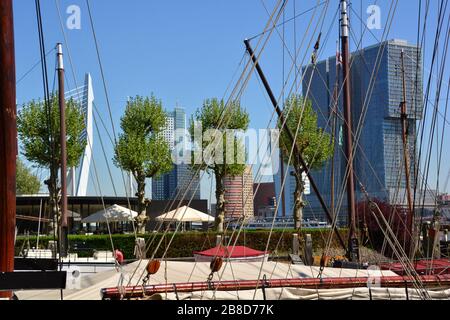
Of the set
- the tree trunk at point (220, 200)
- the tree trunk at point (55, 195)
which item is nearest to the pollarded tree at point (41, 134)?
the tree trunk at point (55, 195)

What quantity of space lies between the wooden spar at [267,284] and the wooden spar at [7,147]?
7.17 ft

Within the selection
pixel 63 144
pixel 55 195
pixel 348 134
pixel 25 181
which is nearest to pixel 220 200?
pixel 63 144

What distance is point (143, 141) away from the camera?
30.8 metres

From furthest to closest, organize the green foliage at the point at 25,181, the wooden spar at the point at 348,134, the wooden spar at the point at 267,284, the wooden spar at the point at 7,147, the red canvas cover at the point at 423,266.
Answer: the green foliage at the point at 25,181, the wooden spar at the point at 348,134, the red canvas cover at the point at 423,266, the wooden spar at the point at 267,284, the wooden spar at the point at 7,147

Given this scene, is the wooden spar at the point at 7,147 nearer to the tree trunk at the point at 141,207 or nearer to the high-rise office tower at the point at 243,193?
the high-rise office tower at the point at 243,193

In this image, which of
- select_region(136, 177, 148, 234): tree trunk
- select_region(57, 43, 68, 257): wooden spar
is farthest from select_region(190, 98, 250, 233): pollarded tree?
select_region(57, 43, 68, 257): wooden spar

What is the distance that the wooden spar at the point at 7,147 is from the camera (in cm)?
504

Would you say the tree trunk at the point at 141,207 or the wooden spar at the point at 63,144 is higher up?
the wooden spar at the point at 63,144

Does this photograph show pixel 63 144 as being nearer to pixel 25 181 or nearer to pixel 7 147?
pixel 7 147

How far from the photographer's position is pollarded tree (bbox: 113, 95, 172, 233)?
3019 centimetres
